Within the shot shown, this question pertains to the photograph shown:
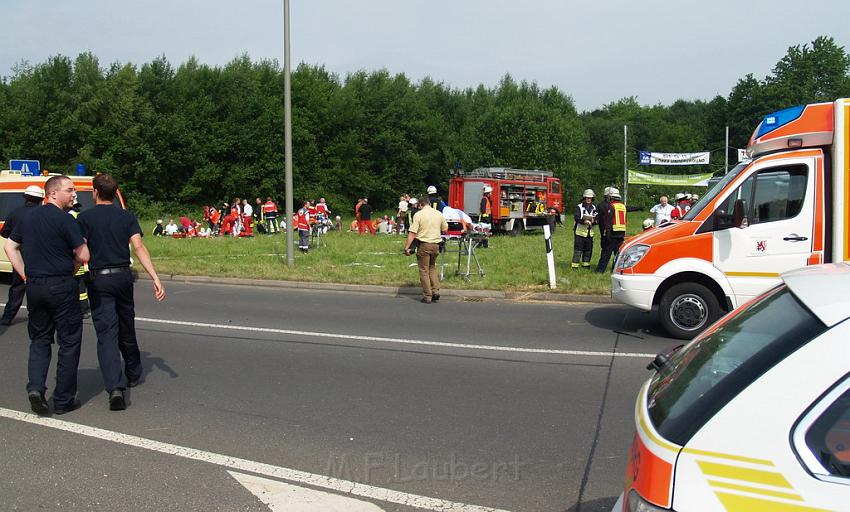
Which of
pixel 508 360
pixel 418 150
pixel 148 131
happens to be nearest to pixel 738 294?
pixel 508 360

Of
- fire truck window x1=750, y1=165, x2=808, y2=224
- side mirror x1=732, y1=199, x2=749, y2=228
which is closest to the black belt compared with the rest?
side mirror x1=732, y1=199, x2=749, y2=228

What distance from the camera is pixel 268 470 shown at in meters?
4.49

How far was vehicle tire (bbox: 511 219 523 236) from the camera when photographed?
1195 inches

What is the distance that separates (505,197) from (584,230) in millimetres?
16784

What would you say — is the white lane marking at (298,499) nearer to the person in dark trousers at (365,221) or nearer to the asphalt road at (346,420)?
the asphalt road at (346,420)

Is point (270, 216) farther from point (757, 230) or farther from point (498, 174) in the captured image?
point (757, 230)

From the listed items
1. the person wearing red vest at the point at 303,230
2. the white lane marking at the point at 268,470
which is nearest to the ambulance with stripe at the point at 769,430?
the white lane marking at the point at 268,470

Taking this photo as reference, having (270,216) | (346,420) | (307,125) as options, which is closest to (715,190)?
(346,420)

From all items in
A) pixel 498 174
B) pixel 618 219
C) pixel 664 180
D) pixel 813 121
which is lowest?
pixel 618 219

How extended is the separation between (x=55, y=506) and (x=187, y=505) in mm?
744

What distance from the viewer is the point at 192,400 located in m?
6.08

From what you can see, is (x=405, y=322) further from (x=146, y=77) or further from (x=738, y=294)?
(x=146, y=77)

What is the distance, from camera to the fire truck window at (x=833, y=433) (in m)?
1.89

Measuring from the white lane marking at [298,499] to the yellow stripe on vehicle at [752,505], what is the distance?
7.85 feet
